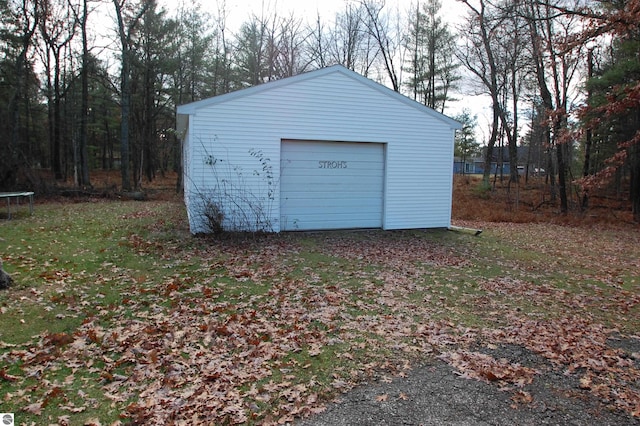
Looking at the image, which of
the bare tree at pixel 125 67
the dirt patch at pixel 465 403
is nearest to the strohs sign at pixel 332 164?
the dirt patch at pixel 465 403

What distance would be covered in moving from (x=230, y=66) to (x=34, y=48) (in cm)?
969

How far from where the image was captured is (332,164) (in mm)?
9945

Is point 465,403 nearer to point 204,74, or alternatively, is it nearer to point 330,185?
point 330,185

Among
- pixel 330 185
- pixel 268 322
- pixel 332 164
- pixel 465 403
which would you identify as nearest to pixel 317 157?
pixel 332 164

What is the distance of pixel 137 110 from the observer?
2417 cm

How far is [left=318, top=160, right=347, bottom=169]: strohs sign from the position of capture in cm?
988

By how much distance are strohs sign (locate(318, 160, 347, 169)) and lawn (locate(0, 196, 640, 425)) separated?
7.35 ft

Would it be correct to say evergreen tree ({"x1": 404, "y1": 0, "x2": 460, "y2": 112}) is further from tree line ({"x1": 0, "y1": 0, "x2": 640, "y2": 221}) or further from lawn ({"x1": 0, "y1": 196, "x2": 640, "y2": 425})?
lawn ({"x1": 0, "y1": 196, "x2": 640, "y2": 425})

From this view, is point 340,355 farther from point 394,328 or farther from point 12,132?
point 12,132

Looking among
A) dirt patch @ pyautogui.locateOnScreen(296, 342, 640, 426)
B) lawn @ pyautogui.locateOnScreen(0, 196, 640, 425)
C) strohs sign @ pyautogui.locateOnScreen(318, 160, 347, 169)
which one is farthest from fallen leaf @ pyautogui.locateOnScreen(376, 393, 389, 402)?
strohs sign @ pyautogui.locateOnScreen(318, 160, 347, 169)

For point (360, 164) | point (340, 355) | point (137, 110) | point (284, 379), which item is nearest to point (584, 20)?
point (360, 164)

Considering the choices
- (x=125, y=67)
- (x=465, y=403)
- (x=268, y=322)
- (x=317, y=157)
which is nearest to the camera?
(x=465, y=403)

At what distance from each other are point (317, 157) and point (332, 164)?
0.41 meters

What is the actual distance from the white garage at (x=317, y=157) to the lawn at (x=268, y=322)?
136cm
